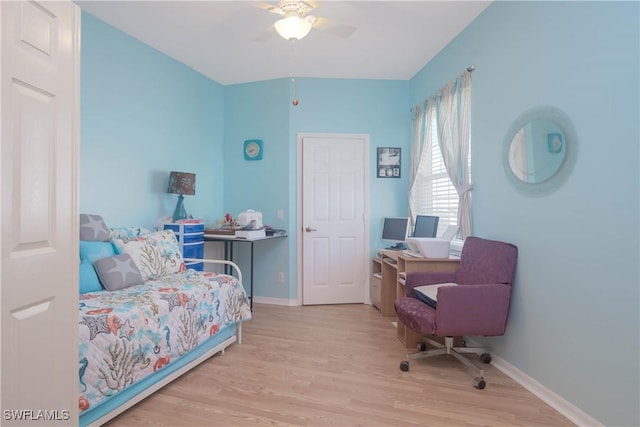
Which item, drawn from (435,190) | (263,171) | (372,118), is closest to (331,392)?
(435,190)

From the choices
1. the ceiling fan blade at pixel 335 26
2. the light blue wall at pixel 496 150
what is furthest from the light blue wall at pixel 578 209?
the ceiling fan blade at pixel 335 26

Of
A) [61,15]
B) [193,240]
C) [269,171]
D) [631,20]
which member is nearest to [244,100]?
[269,171]

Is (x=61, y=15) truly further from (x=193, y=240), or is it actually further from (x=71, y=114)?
(x=193, y=240)

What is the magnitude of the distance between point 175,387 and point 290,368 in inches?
30.2

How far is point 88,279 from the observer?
2.32 meters

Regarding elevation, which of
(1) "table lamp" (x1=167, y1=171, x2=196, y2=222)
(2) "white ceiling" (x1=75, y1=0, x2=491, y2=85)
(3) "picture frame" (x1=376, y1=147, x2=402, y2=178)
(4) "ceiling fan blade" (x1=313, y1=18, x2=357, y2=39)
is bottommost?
(1) "table lamp" (x1=167, y1=171, x2=196, y2=222)

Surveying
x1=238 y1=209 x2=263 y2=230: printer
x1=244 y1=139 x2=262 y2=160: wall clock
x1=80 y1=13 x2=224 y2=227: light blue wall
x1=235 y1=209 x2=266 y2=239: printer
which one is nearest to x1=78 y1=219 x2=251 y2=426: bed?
x1=80 y1=13 x2=224 y2=227: light blue wall

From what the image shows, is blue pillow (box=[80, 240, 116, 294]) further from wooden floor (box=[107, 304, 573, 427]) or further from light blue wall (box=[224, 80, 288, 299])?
light blue wall (box=[224, 80, 288, 299])

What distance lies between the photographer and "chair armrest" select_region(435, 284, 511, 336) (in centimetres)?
231

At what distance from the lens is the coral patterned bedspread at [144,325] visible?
5.73 feet

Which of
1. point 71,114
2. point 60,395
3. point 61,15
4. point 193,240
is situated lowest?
point 60,395

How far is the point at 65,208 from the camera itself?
1336mm

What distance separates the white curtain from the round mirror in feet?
1.83

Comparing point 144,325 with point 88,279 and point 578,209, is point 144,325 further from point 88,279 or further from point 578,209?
point 578,209
